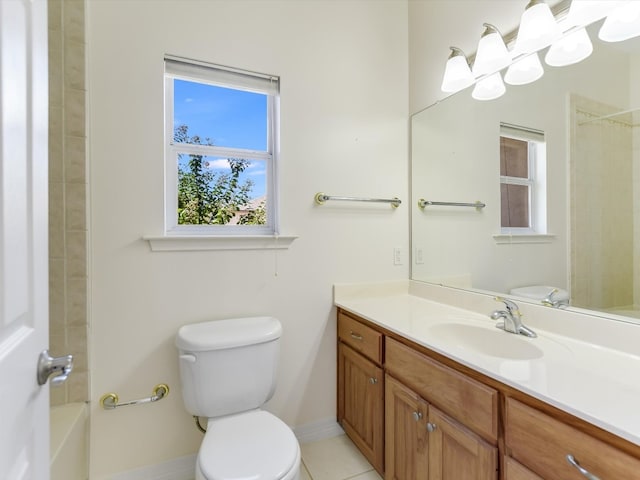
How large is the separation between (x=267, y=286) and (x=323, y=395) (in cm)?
74

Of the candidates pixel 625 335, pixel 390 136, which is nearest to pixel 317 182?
pixel 390 136

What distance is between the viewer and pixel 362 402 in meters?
1.55

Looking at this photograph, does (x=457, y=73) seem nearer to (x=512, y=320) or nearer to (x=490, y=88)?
(x=490, y=88)

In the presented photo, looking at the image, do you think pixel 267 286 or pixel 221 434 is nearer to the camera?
pixel 221 434

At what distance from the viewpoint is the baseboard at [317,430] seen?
1.71m

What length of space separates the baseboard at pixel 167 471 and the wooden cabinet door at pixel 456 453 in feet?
3.71

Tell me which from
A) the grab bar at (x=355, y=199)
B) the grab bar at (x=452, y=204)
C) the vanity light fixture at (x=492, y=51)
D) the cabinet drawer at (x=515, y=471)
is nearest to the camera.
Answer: the cabinet drawer at (x=515, y=471)

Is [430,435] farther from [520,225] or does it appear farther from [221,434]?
[520,225]

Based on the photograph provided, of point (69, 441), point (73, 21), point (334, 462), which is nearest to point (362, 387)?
point (334, 462)

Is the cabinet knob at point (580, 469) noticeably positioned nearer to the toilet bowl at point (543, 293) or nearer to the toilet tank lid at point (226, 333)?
the toilet bowl at point (543, 293)

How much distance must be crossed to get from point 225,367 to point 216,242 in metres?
0.59

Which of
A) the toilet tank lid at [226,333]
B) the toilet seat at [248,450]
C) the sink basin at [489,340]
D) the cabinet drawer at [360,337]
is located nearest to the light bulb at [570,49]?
the sink basin at [489,340]

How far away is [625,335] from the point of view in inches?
39.5

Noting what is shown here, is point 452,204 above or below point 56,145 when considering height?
below
